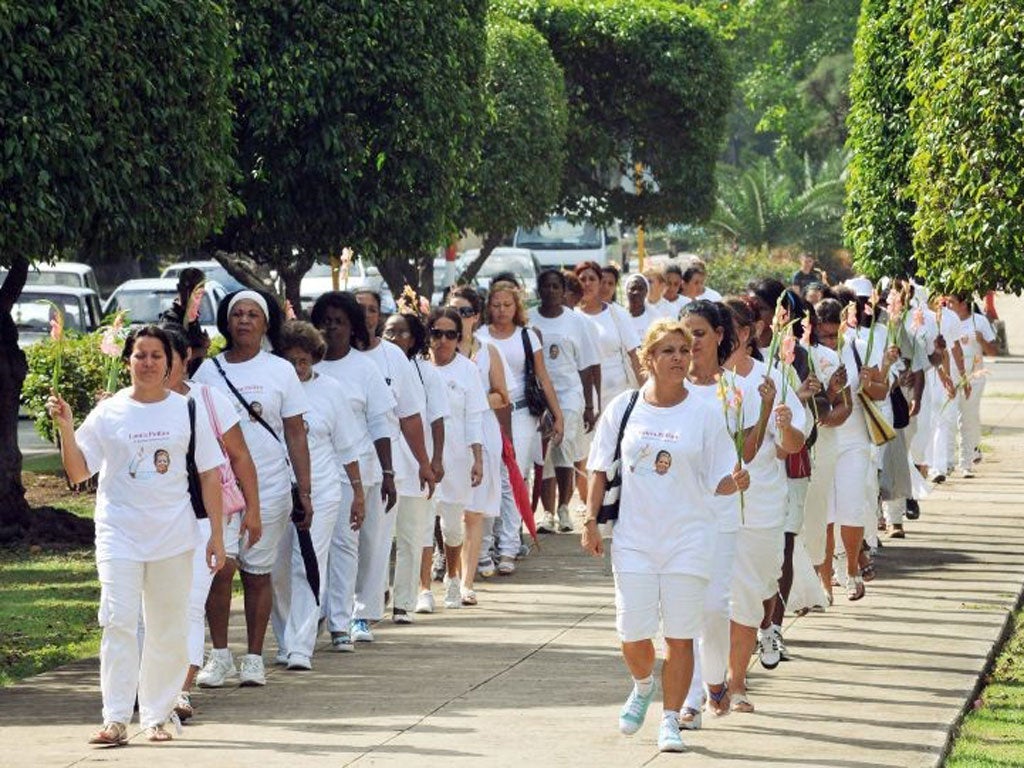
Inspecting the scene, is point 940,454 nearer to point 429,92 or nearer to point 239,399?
point 429,92

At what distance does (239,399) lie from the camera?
10391mm

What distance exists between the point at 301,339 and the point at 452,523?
2.67 metres

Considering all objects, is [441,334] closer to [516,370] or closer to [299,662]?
[516,370]

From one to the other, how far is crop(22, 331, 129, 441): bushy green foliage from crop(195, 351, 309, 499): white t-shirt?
10.3 m

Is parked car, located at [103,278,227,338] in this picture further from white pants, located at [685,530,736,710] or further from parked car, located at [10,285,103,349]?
white pants, located at [685,530,736,710]

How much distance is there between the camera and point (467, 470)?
1336cm

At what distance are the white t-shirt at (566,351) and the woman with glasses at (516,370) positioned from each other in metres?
0.79

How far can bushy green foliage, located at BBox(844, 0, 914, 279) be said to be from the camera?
18.2 m

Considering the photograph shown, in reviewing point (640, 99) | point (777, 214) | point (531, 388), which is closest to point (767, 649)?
point (531, 388)

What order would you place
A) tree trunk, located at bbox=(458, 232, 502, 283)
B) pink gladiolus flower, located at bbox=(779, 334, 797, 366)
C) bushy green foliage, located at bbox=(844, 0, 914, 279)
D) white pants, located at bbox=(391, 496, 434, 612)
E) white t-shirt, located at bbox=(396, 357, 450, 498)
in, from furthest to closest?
tree trunk, located at bbox=(458, 232, 502, 283) < bushy green foliage, located at bbox=(844, 0, 914, 279) < white pants, located at bbox=(391, 496, 434, 612) < white t-shirt, located at bbox=(396, 357, 450, 498) < pink gladiolus flower, located at bbox=(779, 334, 797, 366)

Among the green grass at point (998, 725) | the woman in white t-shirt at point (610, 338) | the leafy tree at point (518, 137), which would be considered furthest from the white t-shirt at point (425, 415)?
the leafy tree at point (518, 137)

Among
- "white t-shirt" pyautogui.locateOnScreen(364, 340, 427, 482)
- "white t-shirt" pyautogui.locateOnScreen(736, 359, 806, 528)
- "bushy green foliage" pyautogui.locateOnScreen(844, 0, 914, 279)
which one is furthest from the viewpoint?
"bushy green foliage" pyautogui.locateOnScreen(844, 0, 914, 279)

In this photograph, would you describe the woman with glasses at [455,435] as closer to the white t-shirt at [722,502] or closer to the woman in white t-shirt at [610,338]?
the woman in white t-shirt at [610,338]

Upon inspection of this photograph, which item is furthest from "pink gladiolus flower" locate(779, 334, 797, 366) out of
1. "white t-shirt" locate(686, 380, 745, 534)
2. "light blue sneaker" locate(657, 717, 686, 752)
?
"light blue sneaker" locate(657, 717, 686, 752)
